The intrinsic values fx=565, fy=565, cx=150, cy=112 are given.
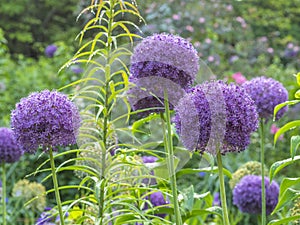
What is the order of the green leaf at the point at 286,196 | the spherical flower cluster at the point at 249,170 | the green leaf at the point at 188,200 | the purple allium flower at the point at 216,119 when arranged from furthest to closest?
the spherical flower cluster at the point at 249,170 < the green leaf at the point at 188,200 < the green leaf at the point at 286,196 < the purple allium flower at the point at 216,119

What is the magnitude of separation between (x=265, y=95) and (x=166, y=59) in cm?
84

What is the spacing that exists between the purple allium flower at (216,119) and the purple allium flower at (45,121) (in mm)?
371

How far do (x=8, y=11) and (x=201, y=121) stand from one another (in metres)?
9.51

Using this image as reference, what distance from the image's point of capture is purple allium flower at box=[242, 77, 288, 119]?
258 centimetres

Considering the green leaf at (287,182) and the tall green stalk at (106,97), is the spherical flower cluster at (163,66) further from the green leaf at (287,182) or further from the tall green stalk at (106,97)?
the green leaf at (287,182)

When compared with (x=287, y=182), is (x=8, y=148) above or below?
above

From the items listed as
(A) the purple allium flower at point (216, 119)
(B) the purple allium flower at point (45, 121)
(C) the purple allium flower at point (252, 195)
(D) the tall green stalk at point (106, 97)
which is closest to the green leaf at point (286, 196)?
(A) the purple allium flower at point (216, 119)

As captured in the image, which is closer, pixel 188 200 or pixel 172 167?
pixel 172 167

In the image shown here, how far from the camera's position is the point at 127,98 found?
2115 mm

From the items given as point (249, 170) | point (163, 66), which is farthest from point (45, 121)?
point (249, 170)

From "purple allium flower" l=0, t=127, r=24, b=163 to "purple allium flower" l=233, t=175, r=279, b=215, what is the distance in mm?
1202

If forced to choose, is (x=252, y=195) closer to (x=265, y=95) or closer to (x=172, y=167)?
(x=265, y=95)

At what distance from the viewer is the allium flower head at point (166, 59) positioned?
1.92 metres

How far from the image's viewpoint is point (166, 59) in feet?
6.27
